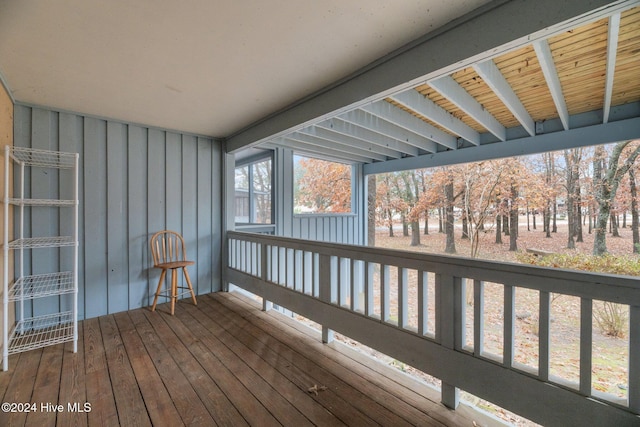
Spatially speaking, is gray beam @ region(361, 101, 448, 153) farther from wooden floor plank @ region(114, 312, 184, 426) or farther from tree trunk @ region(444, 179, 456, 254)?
tree trunk @ region(444, 179, 456, 254)

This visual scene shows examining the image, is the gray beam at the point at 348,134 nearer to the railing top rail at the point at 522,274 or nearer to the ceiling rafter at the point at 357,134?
the ceiling rafter at the point at 357,134

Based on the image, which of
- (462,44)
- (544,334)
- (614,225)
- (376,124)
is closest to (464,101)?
(376,124)

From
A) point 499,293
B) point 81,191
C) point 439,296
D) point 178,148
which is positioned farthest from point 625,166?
point 81,191

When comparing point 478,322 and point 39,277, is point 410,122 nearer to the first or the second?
point 478,322

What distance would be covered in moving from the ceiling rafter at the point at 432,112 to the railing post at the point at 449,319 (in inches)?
58.7

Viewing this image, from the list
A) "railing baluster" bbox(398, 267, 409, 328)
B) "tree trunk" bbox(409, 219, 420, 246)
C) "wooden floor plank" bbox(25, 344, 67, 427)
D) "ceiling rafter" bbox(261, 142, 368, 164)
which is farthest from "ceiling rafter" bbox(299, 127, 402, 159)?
"tree trunk" bbox(409, 219, 420, 246)

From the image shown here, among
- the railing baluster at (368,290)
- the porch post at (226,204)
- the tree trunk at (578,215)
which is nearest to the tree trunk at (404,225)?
the tree trunk at (578,215)

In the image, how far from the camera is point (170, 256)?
3480 mm

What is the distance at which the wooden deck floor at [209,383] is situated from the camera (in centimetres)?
159

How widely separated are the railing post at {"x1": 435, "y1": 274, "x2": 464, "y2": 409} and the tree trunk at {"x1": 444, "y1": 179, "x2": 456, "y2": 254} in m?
6.23

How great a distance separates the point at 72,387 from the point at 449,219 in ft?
25.1

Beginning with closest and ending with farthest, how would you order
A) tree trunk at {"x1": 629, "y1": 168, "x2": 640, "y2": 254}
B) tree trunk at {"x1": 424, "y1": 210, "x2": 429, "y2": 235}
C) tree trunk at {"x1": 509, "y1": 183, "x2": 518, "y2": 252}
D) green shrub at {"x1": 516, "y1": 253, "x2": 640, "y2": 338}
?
green shrub at {"x1": 516, "y1": 253, "x2": 640, "y2": 338}, tree trunk at {"x1": 629, "y1": 168, "x2": 640, "y2": 254}, tree trunk at {"x1": 509, "y1": 183, "x2": 518, "y2": 252}, tree trunk at {"x1": 424, "y1": 210, "x2": 429, "y2": 235}

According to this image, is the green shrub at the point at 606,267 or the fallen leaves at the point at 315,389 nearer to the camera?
the fallen leaves at the point at 315,389

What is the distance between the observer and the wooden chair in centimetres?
323
